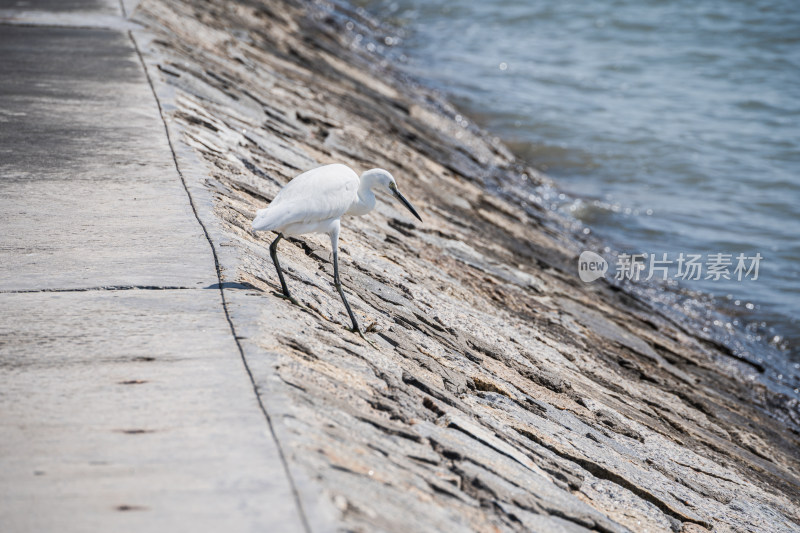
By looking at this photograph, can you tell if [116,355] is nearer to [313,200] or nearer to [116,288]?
[116,288]

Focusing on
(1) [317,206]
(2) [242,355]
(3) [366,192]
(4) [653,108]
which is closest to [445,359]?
(3) [366,192]

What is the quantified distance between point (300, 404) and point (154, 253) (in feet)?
5.54

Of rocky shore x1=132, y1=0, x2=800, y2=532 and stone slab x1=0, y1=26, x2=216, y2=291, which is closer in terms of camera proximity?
rocky shore x1=132, y1=0, x2=800, y2=532

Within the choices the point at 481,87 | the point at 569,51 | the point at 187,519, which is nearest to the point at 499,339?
the point at 187,519

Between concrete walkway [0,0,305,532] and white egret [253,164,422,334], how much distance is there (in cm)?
40

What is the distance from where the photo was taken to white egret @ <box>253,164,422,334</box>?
3984 mm

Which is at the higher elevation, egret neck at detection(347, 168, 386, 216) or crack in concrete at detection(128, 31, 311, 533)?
egret neck at detection(347, 168, 386, 216)

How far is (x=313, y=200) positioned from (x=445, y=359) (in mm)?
1167

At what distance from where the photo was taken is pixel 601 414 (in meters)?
4.95

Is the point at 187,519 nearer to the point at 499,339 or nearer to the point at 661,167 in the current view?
the point at 499,339

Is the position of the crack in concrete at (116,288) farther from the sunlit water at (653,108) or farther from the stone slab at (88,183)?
the sunlit water at (653,108)

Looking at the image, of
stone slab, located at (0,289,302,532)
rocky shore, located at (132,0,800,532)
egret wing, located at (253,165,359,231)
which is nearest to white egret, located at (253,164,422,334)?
egret wing, located at (253,165,359,231)

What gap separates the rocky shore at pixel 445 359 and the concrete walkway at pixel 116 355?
135mm

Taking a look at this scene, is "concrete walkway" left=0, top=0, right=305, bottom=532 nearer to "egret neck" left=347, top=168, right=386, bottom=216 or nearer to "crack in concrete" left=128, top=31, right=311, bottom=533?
"crack in concrete" left=128, top=31, right=311, bottom=533
